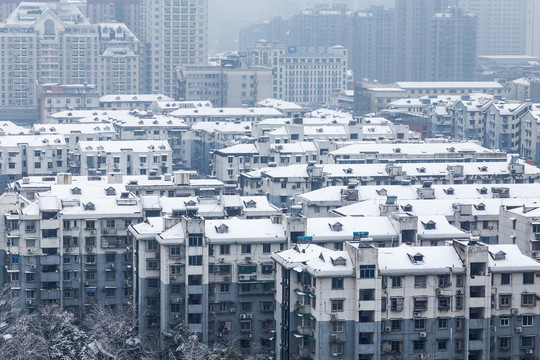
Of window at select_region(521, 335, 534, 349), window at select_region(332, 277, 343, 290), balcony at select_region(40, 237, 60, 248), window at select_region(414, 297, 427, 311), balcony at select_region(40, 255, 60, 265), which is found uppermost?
window at select_region(332, 277, 343, 290)

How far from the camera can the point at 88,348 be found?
6069 centimetres

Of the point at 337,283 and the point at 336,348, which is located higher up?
the point at 337,283

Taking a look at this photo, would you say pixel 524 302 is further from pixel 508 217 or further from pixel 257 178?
pixel 257 178

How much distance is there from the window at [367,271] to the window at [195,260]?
962 centimetres

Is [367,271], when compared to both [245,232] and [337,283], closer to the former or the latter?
[337,283]

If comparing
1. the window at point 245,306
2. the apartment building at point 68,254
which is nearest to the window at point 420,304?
the window at point 245,306

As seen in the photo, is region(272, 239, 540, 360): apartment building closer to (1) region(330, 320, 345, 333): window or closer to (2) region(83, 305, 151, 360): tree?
(1) region(330, 320, 345, 333): window

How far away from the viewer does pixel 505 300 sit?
5619 centimetres

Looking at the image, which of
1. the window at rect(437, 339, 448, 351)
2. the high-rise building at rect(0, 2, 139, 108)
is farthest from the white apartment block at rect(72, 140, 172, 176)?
the high-rise building at rect(0, 2, 139, 108)

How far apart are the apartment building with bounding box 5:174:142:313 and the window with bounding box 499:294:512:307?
19901mm

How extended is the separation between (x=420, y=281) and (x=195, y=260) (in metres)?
11.0

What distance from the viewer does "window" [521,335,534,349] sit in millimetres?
56375

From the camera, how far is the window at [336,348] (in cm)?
5459

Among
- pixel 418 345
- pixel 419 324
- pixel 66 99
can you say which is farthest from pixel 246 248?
pixel 66 99
